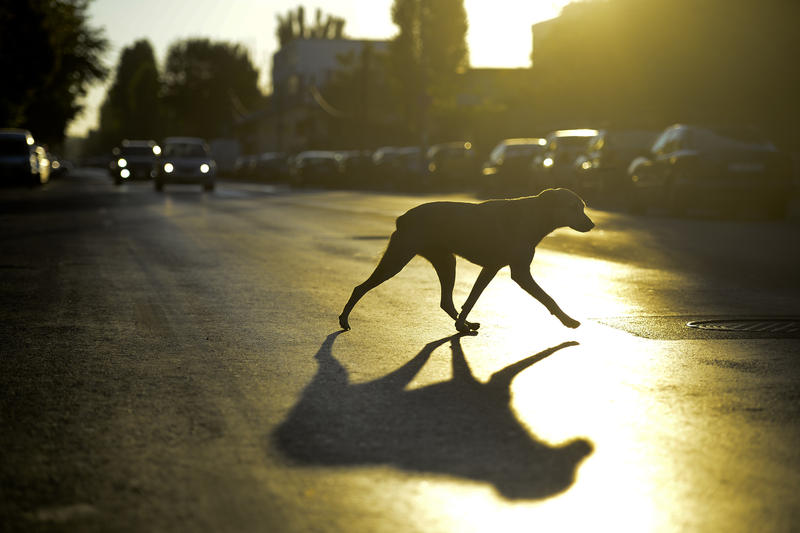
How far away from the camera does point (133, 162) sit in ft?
155

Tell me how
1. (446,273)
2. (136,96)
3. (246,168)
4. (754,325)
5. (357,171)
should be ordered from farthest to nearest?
(136,96)
(246,168)
(357,171)
(754,325)
(446,273)

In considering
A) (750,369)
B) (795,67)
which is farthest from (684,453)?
(795,67)

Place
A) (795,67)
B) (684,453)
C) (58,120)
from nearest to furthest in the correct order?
(684,453)
(795,67)
(58,120)

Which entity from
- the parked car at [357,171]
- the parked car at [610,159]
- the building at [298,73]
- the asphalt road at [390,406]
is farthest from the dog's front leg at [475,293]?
the building at [298,73]

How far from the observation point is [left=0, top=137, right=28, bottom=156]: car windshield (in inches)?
1587

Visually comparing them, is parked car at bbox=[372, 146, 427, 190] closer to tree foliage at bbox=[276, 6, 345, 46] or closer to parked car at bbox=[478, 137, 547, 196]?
parked car at bbox=[478, 137, 547, 196]

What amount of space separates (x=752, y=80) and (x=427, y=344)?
25274 mm

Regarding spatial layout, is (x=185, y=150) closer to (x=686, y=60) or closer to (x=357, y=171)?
(x=357, y=171)

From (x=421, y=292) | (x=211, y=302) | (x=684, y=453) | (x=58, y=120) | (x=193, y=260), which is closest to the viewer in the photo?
(x=684, y=453)

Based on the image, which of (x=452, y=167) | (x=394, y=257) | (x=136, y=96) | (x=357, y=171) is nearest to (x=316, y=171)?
(x=357, y=171)

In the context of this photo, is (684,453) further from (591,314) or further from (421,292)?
(421,292)

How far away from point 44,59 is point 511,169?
28868 millimetres

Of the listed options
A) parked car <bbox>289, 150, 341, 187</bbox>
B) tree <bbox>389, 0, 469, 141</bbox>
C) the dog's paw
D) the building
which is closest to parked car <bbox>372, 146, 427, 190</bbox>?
parked car <bbox>289, 150, 341, 187</bbox>

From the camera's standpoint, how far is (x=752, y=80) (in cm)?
3002
